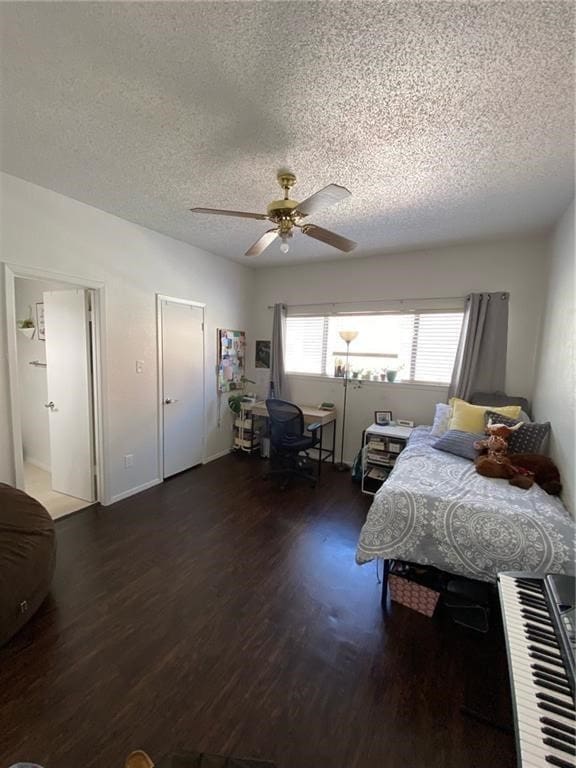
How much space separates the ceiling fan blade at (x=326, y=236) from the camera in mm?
2091

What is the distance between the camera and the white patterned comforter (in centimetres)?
165

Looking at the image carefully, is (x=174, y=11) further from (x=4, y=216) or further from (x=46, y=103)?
(x=4, y=216)

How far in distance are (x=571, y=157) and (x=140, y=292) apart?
11.5 feet

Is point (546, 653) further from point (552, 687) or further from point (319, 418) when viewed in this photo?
point (319, 418)

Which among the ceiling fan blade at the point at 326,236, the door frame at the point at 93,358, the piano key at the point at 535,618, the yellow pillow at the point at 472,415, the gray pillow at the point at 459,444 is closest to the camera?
the piano key at the point at 535,618

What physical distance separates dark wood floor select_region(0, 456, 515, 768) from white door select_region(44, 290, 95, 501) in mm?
739

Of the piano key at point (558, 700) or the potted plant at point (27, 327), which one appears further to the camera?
the potted plant at point (27, 327)

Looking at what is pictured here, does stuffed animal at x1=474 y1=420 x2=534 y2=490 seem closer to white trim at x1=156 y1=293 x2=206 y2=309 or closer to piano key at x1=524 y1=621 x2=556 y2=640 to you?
piano key at x1=524 y1=621 x2=556 y2=640

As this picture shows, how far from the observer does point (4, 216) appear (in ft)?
7.48

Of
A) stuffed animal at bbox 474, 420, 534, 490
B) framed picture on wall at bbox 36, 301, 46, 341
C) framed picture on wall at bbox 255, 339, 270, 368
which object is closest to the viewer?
stuffed animal at bbox 474, 420, 534, 490

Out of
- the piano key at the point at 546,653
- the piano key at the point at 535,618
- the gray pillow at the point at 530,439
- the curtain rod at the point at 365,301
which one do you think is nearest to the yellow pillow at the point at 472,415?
the gray pillow at the point at 530,439

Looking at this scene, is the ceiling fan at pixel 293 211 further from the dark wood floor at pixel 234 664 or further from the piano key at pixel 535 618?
the dark wood floor at pixel 234 664

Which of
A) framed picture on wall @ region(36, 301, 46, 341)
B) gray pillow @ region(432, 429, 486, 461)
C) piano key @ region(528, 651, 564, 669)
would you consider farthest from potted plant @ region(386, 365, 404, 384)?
framed picture on wall @ region(36, 301, 46, 341)

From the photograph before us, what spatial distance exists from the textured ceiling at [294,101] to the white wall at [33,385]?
2.02m
